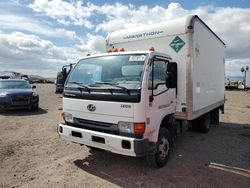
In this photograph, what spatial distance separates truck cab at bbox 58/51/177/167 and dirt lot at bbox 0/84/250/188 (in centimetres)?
52

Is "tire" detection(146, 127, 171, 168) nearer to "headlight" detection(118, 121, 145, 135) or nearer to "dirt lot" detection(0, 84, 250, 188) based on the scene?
"dirt lot" detection(0, 84, 250, 188)

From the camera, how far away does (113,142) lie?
3998 mm

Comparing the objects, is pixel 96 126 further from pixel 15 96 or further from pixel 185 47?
pixel 15 96

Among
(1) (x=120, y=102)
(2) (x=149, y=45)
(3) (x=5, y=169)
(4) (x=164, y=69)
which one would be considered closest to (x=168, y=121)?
(4) (x=164, y=69)

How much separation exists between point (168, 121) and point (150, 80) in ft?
4.33

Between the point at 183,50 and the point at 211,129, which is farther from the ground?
the point at 183,50

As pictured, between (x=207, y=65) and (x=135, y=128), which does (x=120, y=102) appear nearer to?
(x=135, y=128)

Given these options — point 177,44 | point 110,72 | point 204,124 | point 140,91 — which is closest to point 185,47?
point 177,44

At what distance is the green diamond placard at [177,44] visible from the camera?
534cm

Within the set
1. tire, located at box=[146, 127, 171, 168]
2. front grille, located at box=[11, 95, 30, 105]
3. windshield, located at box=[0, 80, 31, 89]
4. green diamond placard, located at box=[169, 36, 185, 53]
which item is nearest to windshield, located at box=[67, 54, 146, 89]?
tire, located at box=[146, 127, 171, 168]

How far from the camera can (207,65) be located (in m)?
6.74

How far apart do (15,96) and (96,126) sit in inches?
334

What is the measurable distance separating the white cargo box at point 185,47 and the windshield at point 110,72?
1.45 meters

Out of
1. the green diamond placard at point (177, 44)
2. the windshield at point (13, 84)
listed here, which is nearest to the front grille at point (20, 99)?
the windshield at point (13, 84)
